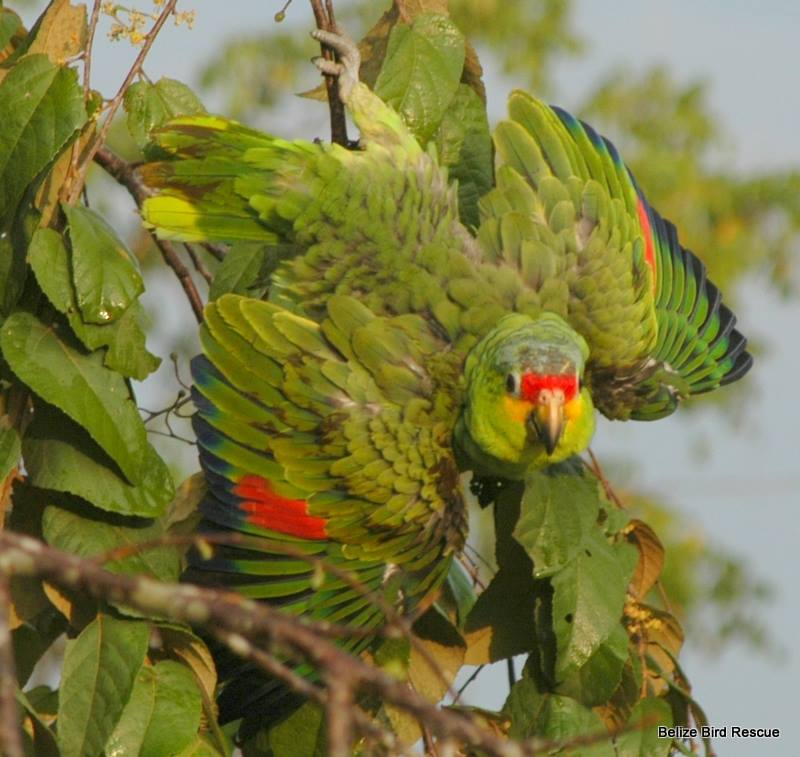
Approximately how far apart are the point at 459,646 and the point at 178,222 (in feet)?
2.78

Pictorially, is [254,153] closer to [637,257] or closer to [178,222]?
[178,222]

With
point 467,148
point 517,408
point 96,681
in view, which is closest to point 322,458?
point 517,408

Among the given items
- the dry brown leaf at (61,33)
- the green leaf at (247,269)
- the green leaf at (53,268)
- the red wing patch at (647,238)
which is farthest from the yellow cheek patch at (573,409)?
the dry brown leaf at (61,33)

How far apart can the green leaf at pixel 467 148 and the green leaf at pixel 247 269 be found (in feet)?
1.10

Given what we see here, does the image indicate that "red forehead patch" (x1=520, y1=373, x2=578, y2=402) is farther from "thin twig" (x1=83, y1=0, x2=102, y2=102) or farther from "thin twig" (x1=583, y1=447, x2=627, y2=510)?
"thin twig" (x1=83, y1=0, x2=102, y2=102)

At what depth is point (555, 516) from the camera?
1.99m

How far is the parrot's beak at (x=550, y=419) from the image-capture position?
6.73 feet

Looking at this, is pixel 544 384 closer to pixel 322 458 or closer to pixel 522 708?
pixel 322 458

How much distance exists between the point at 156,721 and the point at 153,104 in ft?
3.09

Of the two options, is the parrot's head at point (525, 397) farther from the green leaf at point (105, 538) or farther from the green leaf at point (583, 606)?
the green leaf at point (105, 538)

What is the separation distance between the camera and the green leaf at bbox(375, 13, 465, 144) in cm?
216

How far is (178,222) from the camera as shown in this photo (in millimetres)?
2240

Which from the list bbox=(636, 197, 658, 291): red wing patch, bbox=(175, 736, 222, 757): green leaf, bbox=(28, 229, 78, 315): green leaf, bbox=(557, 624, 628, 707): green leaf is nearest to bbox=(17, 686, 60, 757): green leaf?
bbox=(175, 736, 222, 757): green leaf

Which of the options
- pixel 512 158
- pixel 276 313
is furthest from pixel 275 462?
pixel 512 158
